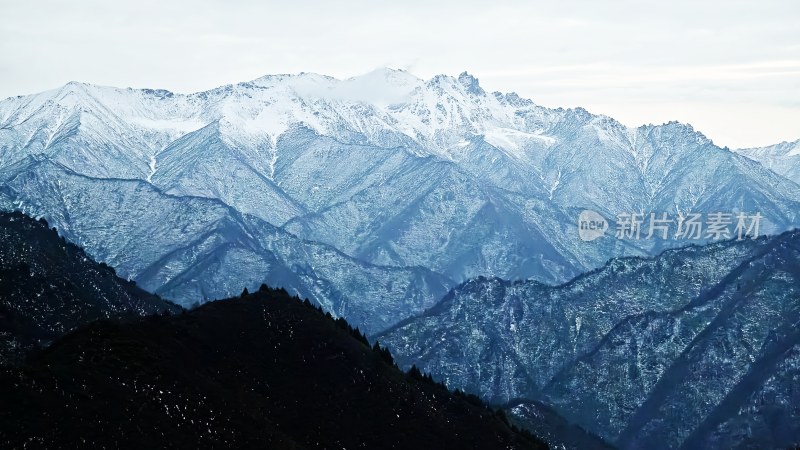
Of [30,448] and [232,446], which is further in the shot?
[232,446]

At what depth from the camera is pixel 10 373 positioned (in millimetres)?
186250

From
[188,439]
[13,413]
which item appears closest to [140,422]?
[188,439]

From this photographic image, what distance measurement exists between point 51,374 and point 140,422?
1545 centimetres

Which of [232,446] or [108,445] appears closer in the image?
[108,445]

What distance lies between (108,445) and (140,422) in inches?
451

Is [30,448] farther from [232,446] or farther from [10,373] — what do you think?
[232,446]

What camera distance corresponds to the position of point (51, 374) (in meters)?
191

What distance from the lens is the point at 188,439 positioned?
630 feet

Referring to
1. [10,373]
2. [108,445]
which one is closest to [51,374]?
[10,373]

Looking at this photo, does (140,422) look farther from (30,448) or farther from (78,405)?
(30,448)

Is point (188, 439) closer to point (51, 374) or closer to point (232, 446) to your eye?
point (232, 446)

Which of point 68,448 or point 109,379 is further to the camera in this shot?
point 109,379

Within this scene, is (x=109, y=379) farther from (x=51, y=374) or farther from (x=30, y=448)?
(x=30, y=448)

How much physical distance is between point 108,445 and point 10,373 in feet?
66.7
